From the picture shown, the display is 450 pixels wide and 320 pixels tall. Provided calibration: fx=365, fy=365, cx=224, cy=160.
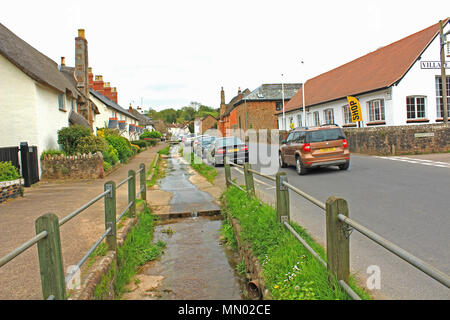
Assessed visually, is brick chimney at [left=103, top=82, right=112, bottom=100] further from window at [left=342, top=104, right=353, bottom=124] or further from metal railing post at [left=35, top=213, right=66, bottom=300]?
metal railing post at [left=35, top=213, right=66, bottom=300]

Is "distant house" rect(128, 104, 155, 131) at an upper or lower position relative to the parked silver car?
upper

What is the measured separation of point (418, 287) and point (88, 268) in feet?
12.7

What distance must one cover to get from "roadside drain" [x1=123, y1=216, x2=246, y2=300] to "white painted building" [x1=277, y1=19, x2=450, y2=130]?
17.7 metres

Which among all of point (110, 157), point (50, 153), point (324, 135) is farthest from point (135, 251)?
point (110, 157)

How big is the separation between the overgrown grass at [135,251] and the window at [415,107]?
21.2m

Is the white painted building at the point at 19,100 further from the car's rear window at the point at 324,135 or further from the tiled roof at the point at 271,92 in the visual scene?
the tiled roof at the point at 271,92

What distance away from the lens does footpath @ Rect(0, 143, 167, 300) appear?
4.28 metres

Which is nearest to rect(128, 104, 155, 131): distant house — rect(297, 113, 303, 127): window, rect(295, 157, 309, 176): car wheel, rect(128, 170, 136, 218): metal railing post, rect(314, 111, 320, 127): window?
rect(297, 113, 303, 127): window

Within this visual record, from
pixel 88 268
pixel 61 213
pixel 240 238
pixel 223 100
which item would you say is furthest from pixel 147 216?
pixel 223 100

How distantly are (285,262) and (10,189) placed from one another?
9.14m

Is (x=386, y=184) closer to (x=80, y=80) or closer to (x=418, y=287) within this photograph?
(x=418, y=287)

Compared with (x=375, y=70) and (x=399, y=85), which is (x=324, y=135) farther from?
(x=375, y=70)

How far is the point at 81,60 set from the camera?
23.0 meters

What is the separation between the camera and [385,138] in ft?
63.1
